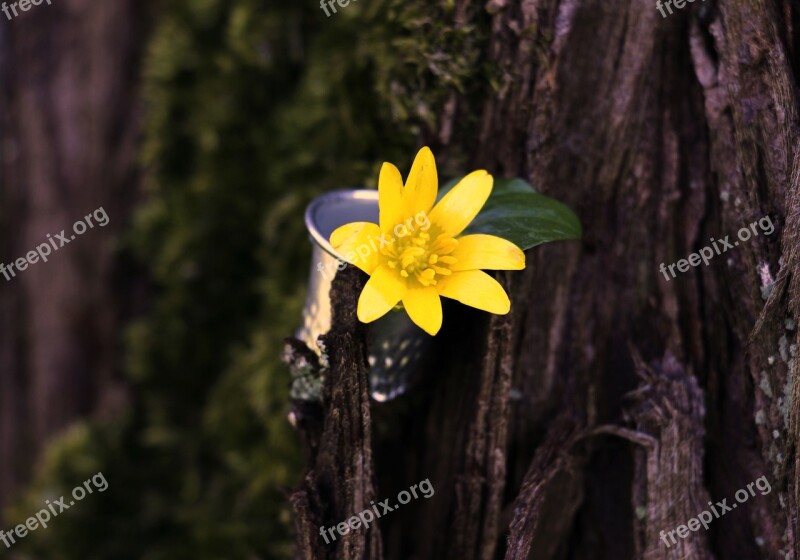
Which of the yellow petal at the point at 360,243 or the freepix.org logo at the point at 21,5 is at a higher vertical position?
the freepix.org logo at the point at 21,5

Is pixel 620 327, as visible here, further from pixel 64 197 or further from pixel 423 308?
pixel 64 197

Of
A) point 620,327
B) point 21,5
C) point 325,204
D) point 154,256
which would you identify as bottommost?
point 620,327

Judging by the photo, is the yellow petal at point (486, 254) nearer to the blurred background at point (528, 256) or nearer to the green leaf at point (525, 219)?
the green leaf at point (525, 219)

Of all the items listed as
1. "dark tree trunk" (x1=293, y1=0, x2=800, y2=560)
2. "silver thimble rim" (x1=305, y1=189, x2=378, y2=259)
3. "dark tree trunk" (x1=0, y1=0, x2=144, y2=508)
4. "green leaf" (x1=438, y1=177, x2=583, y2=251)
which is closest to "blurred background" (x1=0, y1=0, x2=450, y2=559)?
"dark tree trunk" (x1=0, y1=0, x2=144, y2=508)

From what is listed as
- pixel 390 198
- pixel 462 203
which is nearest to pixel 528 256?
pixel 462 203

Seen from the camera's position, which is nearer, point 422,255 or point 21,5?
point 422,255

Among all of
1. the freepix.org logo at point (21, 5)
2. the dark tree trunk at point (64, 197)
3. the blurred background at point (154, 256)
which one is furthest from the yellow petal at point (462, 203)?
the freepix.org logo at point (21, 5)
